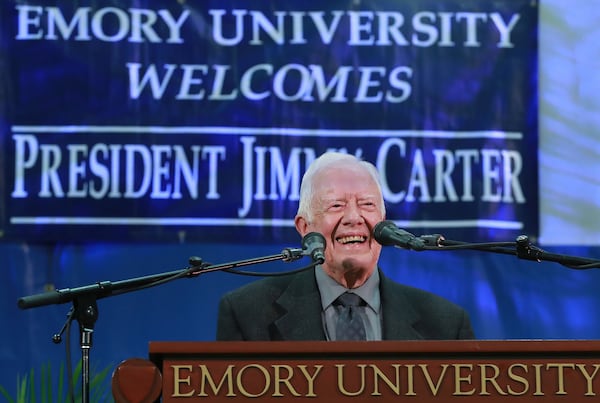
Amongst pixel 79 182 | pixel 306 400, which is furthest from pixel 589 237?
pixel 306 400

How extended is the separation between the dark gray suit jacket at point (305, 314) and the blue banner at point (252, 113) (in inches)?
42.4

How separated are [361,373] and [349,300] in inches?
41.1

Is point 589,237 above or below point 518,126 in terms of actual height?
below

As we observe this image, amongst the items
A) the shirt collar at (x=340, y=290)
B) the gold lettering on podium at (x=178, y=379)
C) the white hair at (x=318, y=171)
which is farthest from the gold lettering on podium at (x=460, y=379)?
the white hair at (x=318, y=171)

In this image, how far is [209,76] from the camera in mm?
4426

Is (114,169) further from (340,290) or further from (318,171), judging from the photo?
(340,290)

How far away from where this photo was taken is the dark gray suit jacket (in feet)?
10.2

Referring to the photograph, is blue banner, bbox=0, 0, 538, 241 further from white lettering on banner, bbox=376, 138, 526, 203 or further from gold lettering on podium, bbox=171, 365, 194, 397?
gold lettering on podium, bbox=171, 365, 194, 397

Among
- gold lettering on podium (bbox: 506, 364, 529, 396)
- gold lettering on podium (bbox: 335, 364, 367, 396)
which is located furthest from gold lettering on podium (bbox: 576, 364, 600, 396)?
gold lettering on podium (bbox: 335, 364, 367, 396)

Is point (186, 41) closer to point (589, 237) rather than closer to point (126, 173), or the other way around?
point (126, 173)

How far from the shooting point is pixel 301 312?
3.14 m

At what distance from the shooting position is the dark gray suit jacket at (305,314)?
3.12 metres

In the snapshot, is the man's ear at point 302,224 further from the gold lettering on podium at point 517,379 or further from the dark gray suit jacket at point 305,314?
the gold lettering on podium at point 517,379

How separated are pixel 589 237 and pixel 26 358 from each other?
7.08 feet
